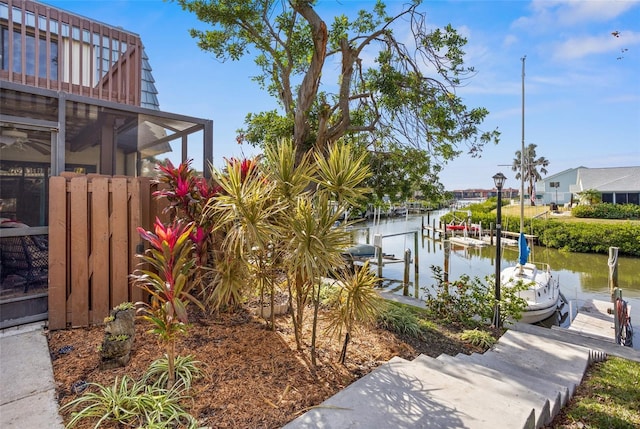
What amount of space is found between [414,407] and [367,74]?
7.31 metres

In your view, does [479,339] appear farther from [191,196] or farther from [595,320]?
[595,320]

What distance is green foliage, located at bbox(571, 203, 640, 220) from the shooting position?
2460cm

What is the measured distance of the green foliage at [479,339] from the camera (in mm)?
4395

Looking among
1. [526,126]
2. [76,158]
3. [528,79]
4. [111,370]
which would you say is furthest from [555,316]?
[76,158]

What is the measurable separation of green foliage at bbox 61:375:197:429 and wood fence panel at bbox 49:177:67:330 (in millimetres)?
1733

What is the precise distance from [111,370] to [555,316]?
12625 millimetres

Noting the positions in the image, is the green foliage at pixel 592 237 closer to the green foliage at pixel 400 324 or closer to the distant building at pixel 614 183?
the distant building at pixel 614 183

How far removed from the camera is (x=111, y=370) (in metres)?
2.76

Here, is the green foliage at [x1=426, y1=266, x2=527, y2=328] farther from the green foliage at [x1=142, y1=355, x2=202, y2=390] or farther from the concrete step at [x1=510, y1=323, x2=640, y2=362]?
the green foliage at [x1=142, y1=355, x2=202, y2=390]

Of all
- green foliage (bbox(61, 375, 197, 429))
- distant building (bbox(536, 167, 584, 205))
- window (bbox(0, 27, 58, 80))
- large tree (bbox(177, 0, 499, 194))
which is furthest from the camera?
distant building (bbox(536, 167, 584, 205))

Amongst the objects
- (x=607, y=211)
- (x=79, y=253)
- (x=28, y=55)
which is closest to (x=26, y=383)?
(x=79, y=253)

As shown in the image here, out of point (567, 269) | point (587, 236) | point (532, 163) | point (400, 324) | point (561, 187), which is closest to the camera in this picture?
point (400, 324)

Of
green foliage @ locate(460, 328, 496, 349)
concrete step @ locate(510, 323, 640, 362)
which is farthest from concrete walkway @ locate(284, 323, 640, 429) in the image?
concrete step @ locate(510, 323, 640, 362)

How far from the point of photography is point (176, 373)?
8.71 feet
